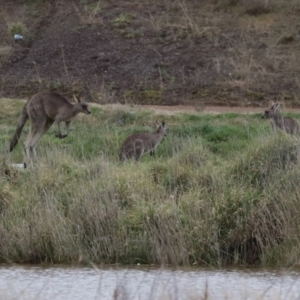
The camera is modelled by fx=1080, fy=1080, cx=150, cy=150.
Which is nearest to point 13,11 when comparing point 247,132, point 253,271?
point 247,132

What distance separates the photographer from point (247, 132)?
20.7 metres

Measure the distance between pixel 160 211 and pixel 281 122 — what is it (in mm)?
7819

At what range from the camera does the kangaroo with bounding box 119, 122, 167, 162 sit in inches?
704

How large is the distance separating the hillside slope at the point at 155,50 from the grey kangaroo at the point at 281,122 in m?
7.25

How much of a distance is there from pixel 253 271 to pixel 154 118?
40.5ft

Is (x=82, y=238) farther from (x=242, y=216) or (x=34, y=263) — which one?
(x=242, y=216)

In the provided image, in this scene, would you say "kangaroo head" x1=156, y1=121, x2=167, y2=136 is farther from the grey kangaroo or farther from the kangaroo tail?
the kangaroo tail

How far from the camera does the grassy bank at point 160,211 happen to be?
42.9 feet

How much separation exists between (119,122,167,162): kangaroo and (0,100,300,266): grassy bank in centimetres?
253

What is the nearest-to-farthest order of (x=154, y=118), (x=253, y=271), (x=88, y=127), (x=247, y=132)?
(x=253, y=271)
(x=247, y=132)
(x=88, y=127)
(x=154, y=118)

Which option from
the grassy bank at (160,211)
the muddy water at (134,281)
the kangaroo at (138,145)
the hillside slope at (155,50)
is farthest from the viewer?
the hillside slope at (155,50)

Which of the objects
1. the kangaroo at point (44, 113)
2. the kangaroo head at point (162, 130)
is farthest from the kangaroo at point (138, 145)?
the kangaroo at point (44, 113)

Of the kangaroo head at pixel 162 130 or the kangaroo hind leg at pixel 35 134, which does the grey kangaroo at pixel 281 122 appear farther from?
the kangaroo hind leg at pixel 35 134

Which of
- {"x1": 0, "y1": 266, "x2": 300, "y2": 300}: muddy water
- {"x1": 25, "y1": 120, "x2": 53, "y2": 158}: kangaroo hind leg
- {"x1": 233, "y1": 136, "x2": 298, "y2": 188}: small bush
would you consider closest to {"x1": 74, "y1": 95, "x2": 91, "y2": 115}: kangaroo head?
{"x1": 25, "y1": 120, "x2": 53, "y2": 158}: kangaroo hind leg
